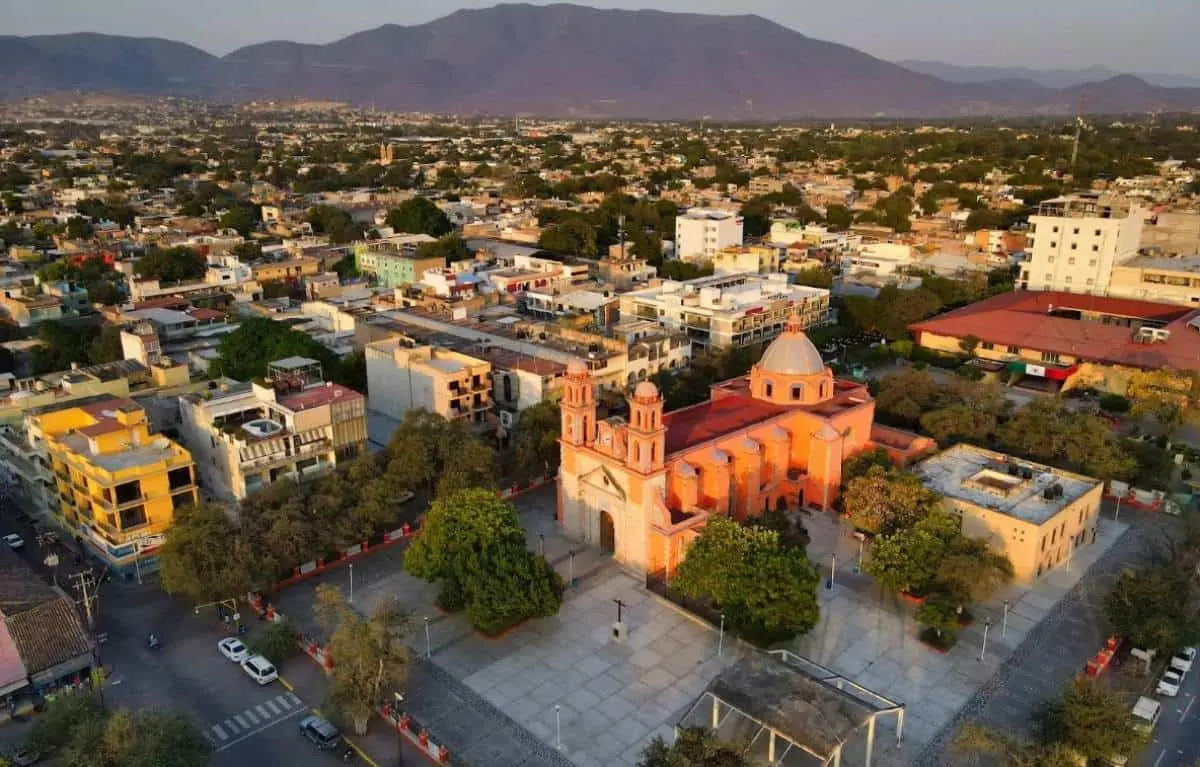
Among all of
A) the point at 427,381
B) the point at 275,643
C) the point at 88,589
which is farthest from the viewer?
the point at 427,381

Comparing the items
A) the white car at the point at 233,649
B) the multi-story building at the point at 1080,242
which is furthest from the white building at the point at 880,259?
the white car at the point at 233,649

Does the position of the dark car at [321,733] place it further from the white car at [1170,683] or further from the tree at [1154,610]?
the white car at [1170,683]

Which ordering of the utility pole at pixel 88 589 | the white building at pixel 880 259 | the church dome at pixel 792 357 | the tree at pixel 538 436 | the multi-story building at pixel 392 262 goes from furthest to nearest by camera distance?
the white building at pixel 880 259 < the multi-story building at pixel 392 262 < the tree at pixel 538 436 < the church dome at pixel 792 357 < the utility pole at pixel 88 589

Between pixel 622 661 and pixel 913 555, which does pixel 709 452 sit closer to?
pixel 913 555

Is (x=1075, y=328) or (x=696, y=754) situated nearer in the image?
(x=696, y=754)

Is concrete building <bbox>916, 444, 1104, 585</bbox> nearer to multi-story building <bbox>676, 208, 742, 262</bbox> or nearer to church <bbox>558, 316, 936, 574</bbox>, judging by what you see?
church <bbox>558, 316, 936, 574</bbox>

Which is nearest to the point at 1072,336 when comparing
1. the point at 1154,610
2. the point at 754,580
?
the point at 1154,610
